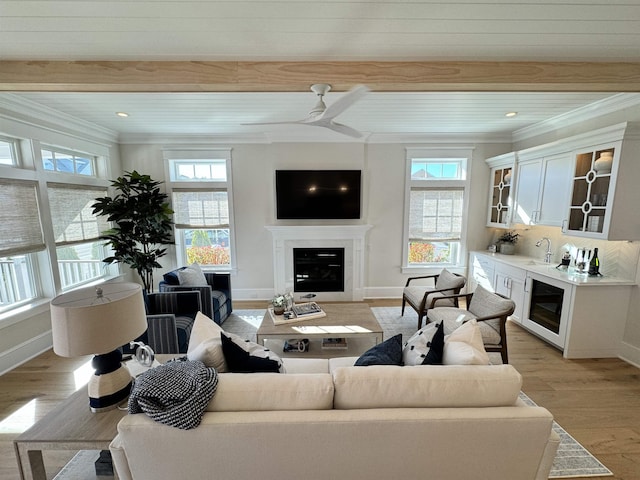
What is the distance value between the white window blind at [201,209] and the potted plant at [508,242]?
14.6ft

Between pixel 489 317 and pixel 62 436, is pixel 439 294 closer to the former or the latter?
pixel 489 317

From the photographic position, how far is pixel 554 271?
318cm

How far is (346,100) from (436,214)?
10.8 feet

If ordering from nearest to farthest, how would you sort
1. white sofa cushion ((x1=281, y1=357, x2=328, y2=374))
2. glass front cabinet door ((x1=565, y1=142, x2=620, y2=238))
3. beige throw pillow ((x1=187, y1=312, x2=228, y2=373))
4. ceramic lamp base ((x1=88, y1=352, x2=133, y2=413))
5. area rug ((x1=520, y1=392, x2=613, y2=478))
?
ceramic lamp base ((x1=88, y1=352, x2=133, y2=413)) < beige throw pillow ((x1=187, y1=312, x2=228, y2=373)) < area rug ((x1=520, y1=392, x2=613, y2=478)) < white sofa cushion ((x1=281, y1=357, x2=328, y2=374)) < glass front cabinet door ((x1=565, y1=142, x2=620, y2=238))

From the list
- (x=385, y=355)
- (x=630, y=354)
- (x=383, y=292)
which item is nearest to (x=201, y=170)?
(x=383, y=292)

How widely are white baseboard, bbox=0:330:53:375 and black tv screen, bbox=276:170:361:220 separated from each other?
10.5ft

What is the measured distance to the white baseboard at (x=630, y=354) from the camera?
2.76 meters

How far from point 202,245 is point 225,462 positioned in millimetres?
3918

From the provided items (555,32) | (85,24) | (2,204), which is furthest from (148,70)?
(555,32)

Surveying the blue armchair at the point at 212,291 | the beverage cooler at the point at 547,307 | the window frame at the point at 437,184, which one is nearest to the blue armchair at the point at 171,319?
the blue armchair at the point at 212,291

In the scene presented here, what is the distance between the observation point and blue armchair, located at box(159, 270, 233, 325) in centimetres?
323

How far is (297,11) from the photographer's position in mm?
1539

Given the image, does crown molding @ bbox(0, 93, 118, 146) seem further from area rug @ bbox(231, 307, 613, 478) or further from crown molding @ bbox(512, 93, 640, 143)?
crown molding @ bbox(512, 93, 640, 143)

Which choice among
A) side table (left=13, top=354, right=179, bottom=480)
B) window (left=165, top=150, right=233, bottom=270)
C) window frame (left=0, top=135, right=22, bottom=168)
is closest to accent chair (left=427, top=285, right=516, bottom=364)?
side table (left=13, top=354, right=179, bottom=480)
